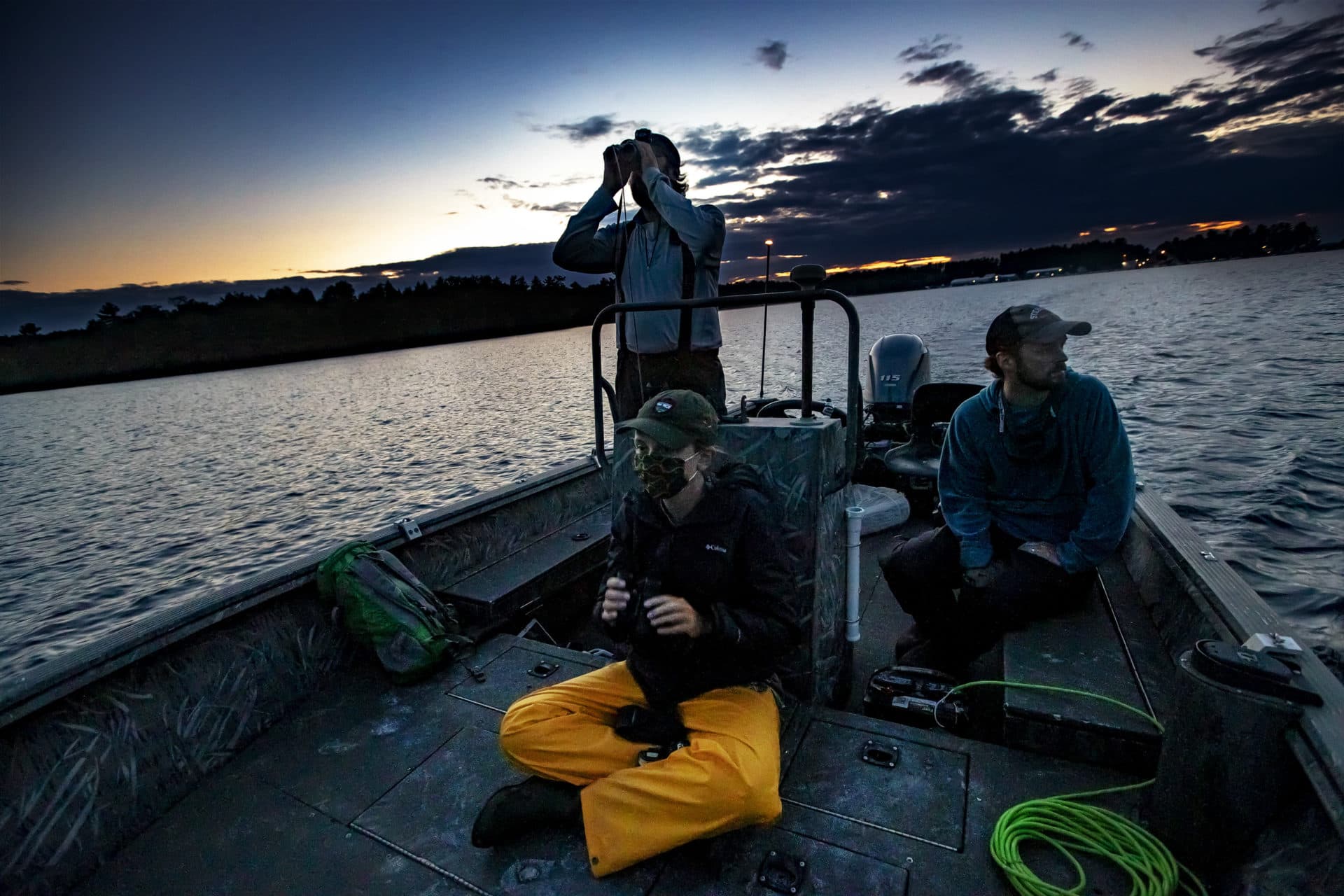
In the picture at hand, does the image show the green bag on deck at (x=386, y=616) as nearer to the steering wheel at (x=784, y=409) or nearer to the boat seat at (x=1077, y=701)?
the steering wheel at (x=784, y=409)

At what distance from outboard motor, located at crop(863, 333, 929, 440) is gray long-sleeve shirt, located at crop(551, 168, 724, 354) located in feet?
10.5

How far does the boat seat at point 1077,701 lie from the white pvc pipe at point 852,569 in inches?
25.1

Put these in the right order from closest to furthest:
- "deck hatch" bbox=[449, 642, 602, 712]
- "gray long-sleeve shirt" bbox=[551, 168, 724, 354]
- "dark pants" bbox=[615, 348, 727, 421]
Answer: "deck hatch" bbox=[449, 642, 602, 712] < "gray long-sleeve shirt" bbox=[551, 168, 724, 354] < "dark pants" bbox=[615, 348, 727, 421]

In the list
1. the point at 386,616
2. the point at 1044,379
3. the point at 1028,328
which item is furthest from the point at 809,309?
the point at 386,616

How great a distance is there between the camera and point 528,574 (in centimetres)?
389

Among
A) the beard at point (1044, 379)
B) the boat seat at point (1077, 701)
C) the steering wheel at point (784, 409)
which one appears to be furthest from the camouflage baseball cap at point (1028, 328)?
the boat seat at point (1077, 701)

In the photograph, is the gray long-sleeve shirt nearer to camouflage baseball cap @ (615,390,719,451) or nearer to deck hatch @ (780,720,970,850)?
camouflage baseball cap @ (615,390,719,451)

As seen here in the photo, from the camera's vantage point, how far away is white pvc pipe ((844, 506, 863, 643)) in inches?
112

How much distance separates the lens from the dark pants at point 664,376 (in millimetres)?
3773

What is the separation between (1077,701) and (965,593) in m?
0.67

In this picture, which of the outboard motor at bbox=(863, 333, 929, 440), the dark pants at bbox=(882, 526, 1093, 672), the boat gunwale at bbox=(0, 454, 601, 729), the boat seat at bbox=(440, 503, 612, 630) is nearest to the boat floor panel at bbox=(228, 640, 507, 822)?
the boat seat at bbox=(440, 503, 612, 630)

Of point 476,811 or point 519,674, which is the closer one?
point 476,811

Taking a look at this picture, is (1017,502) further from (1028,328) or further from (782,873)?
(782,873)

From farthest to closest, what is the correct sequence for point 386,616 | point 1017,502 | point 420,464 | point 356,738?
point 420,464 < point 386,616 < point 1017,502 < point 356,738
